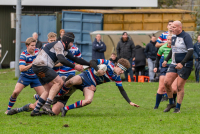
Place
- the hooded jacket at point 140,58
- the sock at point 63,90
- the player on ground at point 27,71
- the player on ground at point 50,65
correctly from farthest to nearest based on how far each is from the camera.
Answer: the hooded jacket at point 140,58 → the player on ground at point 27,71 → the sock at point 63,90 → the player on ground at point 50,65

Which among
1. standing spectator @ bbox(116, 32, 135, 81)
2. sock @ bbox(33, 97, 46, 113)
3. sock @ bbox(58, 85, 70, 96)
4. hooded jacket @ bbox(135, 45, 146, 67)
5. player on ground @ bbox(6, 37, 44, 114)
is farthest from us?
hooded jacket @ bbox(135, 45, 146, 67)

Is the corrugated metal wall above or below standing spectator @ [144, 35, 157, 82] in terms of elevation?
above

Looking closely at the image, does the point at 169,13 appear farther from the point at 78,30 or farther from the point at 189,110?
the point at 189,110

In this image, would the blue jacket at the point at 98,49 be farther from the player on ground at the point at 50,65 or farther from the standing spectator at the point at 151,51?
the player on ground at the point at 50,65

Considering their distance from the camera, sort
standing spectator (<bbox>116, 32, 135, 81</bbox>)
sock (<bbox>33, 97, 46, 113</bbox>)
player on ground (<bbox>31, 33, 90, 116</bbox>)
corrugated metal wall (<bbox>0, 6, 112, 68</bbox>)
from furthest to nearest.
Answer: corrugated metal wall (<bbox>0, 6, 112, 68</bbox>) → standing spectator (<bbox>116, 32, 135, 81</bbox>) → sock (<bbox>33, 97, 46, 113</bbox>) → player on ground (<bbox>31, 33, 90, 116</bbox>)

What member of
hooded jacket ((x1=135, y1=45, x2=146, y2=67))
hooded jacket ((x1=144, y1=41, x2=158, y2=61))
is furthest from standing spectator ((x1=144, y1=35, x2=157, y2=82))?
hooded jacket ((x1=135, y1=45, x2=146, y2=67))

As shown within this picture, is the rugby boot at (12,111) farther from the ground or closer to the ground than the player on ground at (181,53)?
closer to the ground

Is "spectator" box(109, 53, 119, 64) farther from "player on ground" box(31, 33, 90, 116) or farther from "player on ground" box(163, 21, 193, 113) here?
"player on ground" box(31, 33, 90, 116)

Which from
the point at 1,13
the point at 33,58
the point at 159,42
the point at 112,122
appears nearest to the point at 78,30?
A: the point at 1,13

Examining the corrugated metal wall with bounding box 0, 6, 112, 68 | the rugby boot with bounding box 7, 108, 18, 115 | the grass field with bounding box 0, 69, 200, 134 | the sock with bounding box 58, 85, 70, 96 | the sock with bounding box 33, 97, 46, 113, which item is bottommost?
the grass field with bounding box 0, 69, 200, 134

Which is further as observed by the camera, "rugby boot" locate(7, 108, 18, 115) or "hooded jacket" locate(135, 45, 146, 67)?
"hooded jacket" locate(135, 45, 146, 67)

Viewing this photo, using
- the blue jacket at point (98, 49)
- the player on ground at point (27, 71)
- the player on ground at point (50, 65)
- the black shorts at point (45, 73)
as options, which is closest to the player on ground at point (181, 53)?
the player on ground at point (50, 65)

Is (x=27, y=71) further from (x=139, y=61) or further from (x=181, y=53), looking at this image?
(x=139, y=61)

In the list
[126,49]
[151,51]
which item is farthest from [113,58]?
[151,51]
